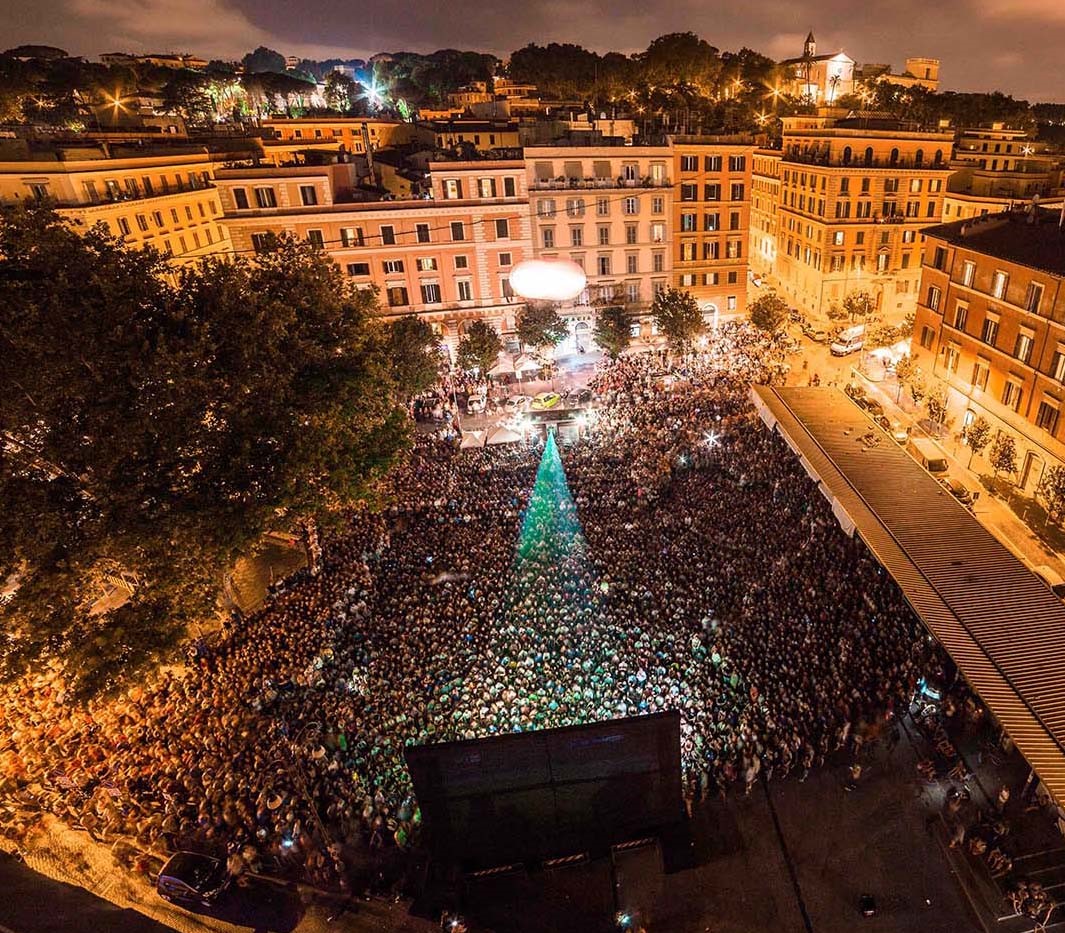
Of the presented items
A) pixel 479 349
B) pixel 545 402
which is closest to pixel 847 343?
pixel 545 402

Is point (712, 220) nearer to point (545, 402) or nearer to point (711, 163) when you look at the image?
point (711, 163)

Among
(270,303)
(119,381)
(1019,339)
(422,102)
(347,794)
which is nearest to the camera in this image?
(347,794)

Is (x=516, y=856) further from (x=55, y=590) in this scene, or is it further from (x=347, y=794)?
(x=55, y=590)

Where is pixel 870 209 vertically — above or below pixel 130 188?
below

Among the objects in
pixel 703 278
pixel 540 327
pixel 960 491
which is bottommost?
pixel 960 491

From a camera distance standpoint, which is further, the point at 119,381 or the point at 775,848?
the point at 119,381

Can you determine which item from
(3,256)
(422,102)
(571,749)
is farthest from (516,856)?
(422,102)

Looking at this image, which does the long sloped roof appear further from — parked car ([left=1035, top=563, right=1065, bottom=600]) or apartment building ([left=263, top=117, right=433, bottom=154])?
apartment building ([left=263, top=117, right=433, bottom=154])
